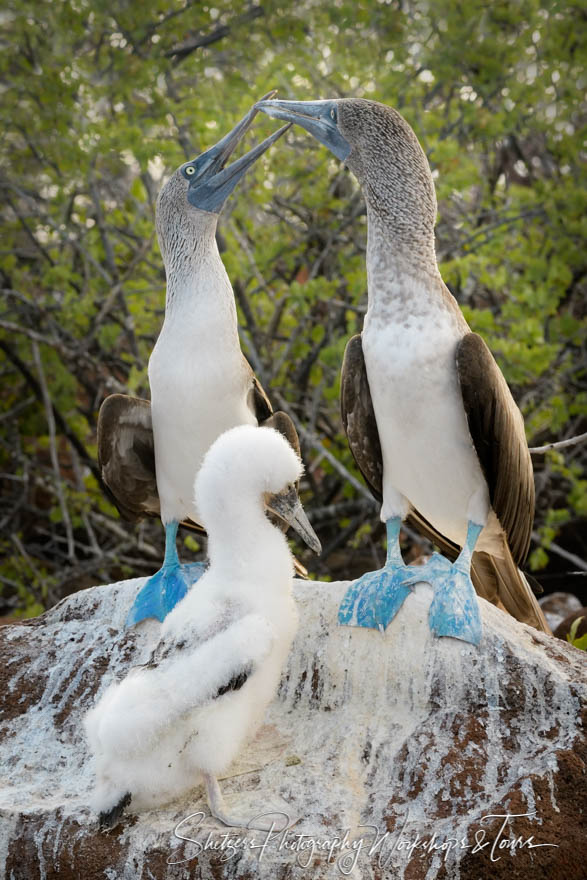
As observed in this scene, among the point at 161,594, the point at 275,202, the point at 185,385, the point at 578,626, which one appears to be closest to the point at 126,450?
the point at 185,385

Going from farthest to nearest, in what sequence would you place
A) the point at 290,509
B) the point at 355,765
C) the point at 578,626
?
the point at 578,626, the point at 290,509, the point at 355,765

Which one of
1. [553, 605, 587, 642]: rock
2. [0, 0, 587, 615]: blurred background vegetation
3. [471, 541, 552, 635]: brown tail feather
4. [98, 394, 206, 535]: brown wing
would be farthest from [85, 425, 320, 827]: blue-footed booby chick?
[0, 0, 587, 615]: blurred background vegetation

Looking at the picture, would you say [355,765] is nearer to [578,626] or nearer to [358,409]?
[358,409]

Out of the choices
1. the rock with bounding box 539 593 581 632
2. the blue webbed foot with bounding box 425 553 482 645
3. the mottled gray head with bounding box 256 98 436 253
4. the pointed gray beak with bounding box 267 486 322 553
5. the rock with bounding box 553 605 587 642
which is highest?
the mottled gray head with bounding box 256 98 436 253

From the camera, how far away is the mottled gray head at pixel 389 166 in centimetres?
335

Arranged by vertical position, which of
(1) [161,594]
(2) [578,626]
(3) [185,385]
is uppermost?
(3) [185,385]

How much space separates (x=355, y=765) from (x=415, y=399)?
1162 millimetres

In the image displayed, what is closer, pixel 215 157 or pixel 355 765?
pixel 355 765

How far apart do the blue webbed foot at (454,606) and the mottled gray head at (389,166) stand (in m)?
1.14

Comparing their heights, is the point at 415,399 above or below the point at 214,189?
below

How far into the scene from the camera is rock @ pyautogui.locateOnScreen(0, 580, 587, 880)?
259 cm

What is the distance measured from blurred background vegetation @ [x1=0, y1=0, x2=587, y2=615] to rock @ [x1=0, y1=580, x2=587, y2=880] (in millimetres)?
2428

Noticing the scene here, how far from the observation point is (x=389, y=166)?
133 inches

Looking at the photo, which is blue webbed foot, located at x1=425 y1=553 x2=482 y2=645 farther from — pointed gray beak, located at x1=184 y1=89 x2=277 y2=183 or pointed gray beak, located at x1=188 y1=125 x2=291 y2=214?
pointed gray beak, located at x1=184 y1=89 x2=277 y2=183
